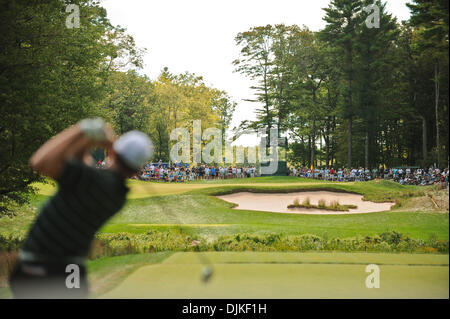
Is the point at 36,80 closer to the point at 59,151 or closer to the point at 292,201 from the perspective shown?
the point at 59,151

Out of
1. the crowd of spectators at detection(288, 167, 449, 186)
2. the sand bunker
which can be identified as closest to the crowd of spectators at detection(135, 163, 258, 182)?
the crowd of spectators at detection(288, 167, 449, 186)

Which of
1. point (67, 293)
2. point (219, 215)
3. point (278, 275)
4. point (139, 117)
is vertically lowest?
point (219, 215)

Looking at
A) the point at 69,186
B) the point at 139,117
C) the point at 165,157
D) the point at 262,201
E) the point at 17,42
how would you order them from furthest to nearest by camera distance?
the point at 165,157 < the point at 139,117 < the point at 262,201 < the point at 17,42 < the point at 69,186

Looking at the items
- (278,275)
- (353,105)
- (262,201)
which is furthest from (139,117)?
(278,275)

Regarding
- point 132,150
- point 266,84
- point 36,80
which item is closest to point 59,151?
point 132,150

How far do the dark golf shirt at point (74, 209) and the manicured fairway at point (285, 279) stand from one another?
229 cm

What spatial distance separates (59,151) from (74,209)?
402 millimetres

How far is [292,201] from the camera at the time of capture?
2173 centimetres

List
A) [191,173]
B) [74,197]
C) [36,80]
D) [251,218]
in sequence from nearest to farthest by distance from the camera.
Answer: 1. [74,197]
2. [36,80]
3. [251,218]
4. [191,173]

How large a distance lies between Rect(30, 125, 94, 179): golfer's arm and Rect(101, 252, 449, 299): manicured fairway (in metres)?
2.69

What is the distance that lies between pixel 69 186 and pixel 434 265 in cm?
602

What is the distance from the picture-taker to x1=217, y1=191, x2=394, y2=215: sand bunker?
19.7m
